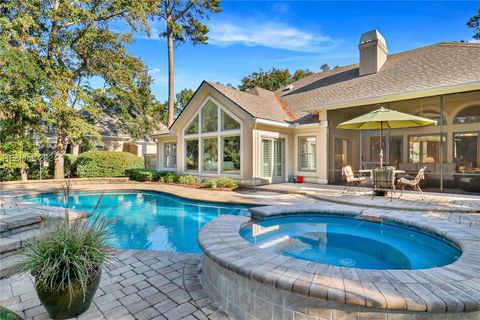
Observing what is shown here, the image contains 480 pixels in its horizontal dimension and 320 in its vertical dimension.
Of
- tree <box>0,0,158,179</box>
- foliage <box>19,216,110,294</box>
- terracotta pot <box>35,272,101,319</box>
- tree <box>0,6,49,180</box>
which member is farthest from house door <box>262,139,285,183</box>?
tree <box>0,6,49,180</box>

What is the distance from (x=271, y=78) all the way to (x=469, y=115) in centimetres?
2392

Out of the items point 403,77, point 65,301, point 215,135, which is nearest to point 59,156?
point 215,135

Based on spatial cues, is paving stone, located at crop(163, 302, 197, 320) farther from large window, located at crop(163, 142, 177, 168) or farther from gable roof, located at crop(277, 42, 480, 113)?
large window, located at crop(163, 142, 177, 168)

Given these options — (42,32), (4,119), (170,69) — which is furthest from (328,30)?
(4,119)

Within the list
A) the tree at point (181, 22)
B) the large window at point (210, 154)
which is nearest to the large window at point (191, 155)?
the large window at point (210, 154)

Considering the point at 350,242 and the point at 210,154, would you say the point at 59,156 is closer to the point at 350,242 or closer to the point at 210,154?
the point at 210,154

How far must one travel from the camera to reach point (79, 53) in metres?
16.3

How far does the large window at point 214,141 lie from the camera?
14.0 metres

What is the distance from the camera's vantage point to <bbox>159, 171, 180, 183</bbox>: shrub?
15.5m

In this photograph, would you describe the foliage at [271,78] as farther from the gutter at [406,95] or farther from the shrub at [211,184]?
the shrub at [211,184]

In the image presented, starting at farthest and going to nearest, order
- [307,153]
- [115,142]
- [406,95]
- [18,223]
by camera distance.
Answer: [115,142] → [307,153] → [406,95] → [18,223]

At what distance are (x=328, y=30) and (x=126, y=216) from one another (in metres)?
15.2

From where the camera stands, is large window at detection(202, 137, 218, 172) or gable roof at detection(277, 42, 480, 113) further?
large window at detection(202, 137, 218, 172)

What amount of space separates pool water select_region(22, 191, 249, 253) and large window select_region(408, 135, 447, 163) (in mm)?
9820
